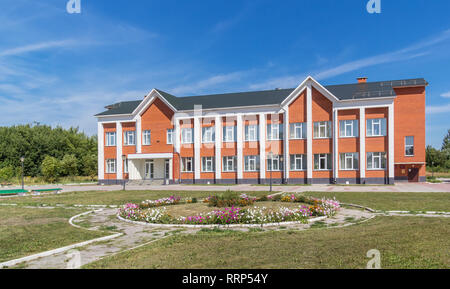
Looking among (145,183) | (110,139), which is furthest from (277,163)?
(110,139)

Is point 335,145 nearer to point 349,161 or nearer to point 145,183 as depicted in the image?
point 349,161

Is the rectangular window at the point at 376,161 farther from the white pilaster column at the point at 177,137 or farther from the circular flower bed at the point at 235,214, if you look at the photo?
the circular flower bed at the point at 235,214

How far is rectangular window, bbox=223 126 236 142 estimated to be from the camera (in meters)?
39.0

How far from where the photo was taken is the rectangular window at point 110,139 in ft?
142

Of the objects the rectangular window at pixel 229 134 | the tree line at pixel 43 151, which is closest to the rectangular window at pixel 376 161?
the rectangular window at pixel 229 134

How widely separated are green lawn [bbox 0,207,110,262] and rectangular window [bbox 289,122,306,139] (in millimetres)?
27010

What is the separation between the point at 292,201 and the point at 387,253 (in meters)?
8.68

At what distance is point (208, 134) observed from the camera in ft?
131

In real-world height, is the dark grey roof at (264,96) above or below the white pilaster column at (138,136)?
above

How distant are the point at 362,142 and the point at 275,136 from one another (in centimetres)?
890

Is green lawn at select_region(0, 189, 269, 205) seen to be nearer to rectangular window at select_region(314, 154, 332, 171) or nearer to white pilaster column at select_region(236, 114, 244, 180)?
rectangular window at select_region(314, 154, 332, 171)

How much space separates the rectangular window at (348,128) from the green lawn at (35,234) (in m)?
28.5
